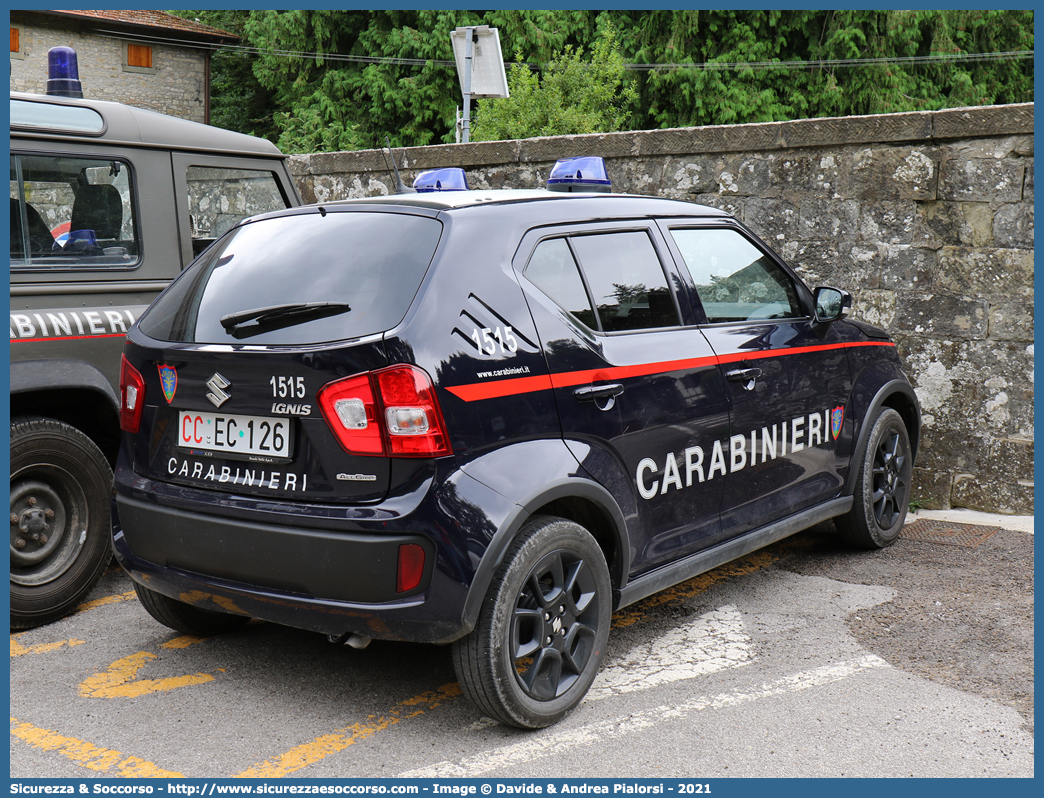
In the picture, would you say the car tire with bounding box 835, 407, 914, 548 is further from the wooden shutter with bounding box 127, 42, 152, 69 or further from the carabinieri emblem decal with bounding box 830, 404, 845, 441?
the wooden shutter with bounding box 127, 42, 152, 69

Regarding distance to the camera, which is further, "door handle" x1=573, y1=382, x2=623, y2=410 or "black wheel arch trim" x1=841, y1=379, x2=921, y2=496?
"black wheel arch trim" x1=841, y1=379, x2=921, y2=496

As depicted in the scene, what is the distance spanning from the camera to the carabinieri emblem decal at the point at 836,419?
15.3ft

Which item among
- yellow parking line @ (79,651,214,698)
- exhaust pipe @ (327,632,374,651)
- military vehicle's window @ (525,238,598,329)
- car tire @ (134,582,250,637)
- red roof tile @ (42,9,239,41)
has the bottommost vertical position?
yellow parking line @ (79,651,214,698)

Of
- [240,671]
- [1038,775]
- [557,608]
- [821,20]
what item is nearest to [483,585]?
[557,608]

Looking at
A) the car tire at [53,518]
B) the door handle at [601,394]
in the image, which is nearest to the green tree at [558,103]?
the car tire at [53,518]

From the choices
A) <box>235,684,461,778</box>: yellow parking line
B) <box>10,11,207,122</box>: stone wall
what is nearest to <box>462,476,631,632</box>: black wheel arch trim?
<box>235,684,461,778</box>: yellow parking line

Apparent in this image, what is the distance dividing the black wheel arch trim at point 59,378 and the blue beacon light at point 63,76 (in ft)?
4.82

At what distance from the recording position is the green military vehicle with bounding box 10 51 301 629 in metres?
4.07

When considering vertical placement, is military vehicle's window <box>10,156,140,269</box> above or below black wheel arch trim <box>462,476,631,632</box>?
above

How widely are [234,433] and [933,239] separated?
460 centimetres

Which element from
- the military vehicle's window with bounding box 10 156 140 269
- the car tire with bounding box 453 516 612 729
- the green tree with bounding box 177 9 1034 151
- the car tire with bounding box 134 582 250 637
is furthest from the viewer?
the green tree with bounding box 177 9 1034 151

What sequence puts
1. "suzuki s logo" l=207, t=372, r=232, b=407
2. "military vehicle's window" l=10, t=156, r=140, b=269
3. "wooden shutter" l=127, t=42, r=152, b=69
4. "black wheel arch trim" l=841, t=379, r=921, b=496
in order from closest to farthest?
"suzuki s logo" l=207, t=372, r=232, b=407 < "military vehicle's window" l=10, t=156, r=140, b=269 < "black wheel arch trim" l=841, t=379, r=921, b=496 < "wooden shutter" l=127, t=42, r=152, b=69

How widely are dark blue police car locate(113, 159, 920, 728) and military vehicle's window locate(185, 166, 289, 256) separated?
1.26m

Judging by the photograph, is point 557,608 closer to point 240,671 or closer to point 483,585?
point 483,585
